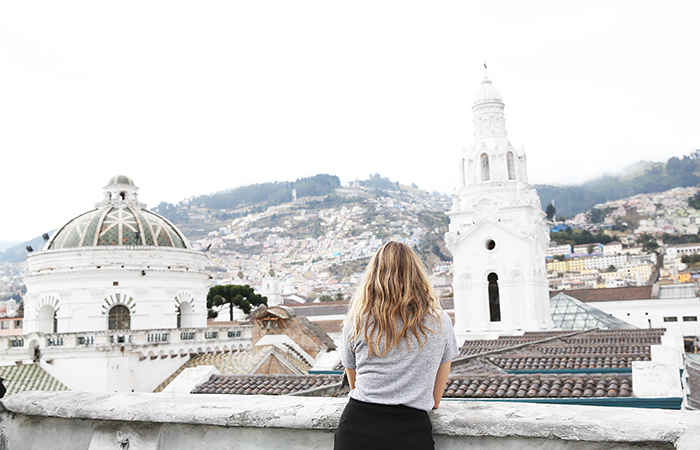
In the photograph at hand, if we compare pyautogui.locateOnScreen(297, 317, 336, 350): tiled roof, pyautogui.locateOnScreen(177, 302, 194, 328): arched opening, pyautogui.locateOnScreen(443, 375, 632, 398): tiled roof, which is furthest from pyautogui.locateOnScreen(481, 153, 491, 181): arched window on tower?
pyautogui.locateOnScreen(443, 375, 632, 398): tiled roof

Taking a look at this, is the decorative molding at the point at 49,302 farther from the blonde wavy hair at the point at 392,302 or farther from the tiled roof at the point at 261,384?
the blonde wavy hair at the point at 392,302

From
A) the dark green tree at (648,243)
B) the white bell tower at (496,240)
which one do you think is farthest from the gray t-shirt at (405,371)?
the dark green tree at (648,243)

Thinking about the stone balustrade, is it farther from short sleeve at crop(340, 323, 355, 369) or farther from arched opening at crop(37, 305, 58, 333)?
short sleeve at crop(340, 323, 355, 369)

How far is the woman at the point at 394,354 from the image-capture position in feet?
9.96

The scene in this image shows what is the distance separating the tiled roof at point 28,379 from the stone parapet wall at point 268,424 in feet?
55.1

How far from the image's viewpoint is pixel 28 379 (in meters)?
19.7

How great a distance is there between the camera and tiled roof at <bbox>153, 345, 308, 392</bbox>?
21.5 metres

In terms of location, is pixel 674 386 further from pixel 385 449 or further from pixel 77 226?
pixel 77 226

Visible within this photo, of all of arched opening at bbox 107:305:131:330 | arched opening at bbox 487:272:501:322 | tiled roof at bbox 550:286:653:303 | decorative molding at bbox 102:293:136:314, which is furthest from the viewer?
tiled roof at bbox 550:286:653:303

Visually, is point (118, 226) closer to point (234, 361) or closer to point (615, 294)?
point (234, 361)

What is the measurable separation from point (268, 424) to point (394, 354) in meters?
0.92

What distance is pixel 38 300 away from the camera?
2366 cm

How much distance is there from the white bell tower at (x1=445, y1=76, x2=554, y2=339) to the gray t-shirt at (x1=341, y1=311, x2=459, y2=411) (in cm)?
2752

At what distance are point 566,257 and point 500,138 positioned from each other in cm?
13143
